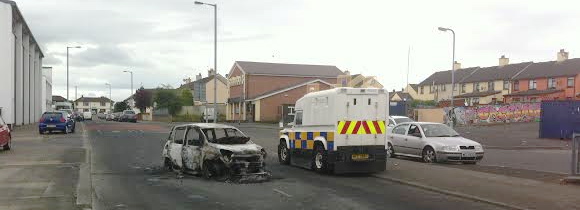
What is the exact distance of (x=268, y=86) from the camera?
238 ft

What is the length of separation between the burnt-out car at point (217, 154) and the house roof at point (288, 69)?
57772 millimetres

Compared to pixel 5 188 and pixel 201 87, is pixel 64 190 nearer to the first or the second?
pixel 5 188

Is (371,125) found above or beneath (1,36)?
beneath

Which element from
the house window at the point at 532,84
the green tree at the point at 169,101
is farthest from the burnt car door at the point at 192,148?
the green tree at the point at 169,101

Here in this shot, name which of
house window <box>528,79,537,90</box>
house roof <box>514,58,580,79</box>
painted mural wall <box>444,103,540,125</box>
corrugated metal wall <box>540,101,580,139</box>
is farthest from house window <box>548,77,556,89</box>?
corrugated metal wall <box>540,101,580,139</box>

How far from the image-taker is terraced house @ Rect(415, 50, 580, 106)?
209 feet

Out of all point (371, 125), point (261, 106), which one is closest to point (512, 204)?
point (371, 125)

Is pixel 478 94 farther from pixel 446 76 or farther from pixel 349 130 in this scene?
pixel 349 130

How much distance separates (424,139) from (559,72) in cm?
5489

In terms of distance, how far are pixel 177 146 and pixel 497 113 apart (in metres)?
42.3

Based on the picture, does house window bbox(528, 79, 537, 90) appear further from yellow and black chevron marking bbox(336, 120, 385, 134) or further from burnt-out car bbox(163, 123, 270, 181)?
burnt-out car bbox(163, 123, 270, 181)

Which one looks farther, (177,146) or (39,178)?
(177,146)

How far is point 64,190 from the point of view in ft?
34.9

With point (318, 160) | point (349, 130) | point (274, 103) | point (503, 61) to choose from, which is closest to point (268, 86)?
point (274, 103)
